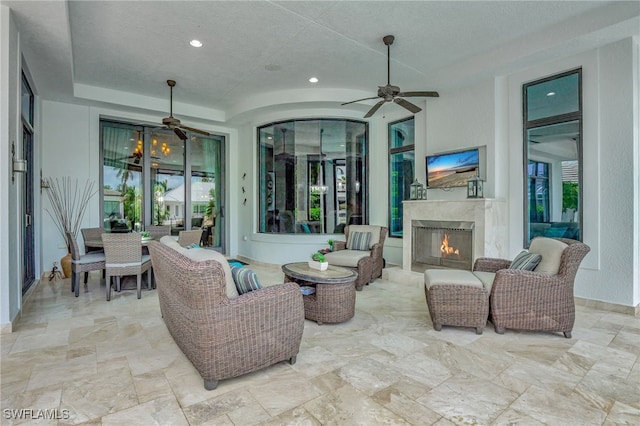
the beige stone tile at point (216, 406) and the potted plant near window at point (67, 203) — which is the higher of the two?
the potted plant near window at point (67, 203)

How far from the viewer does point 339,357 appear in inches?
102

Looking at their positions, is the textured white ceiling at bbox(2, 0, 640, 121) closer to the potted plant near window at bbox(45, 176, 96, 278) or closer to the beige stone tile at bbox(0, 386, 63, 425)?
the potted plant near window at bbox(45, 176, 96, 278)

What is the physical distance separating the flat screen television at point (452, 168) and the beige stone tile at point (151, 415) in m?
4.71

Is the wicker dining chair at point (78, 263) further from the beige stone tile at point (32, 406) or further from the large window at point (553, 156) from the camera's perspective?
the large window at point (553, 156)

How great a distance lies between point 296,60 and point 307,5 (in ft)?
4.33

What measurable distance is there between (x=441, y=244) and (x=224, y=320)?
157 inches

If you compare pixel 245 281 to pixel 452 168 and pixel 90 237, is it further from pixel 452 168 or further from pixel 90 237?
pixel 90 237

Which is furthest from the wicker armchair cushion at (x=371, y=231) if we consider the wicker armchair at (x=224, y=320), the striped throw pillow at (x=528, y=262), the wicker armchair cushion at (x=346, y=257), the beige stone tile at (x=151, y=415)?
the beige stone tile at (x=151, y=415)

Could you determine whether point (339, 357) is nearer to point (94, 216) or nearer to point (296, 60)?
point (296, 60)

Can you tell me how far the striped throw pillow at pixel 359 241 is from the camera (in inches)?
217

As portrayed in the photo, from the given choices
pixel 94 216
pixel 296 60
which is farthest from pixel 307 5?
pixel 94 216

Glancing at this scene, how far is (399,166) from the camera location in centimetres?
645

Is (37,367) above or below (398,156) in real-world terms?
below

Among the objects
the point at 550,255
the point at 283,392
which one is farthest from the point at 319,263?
the point at 550,255
